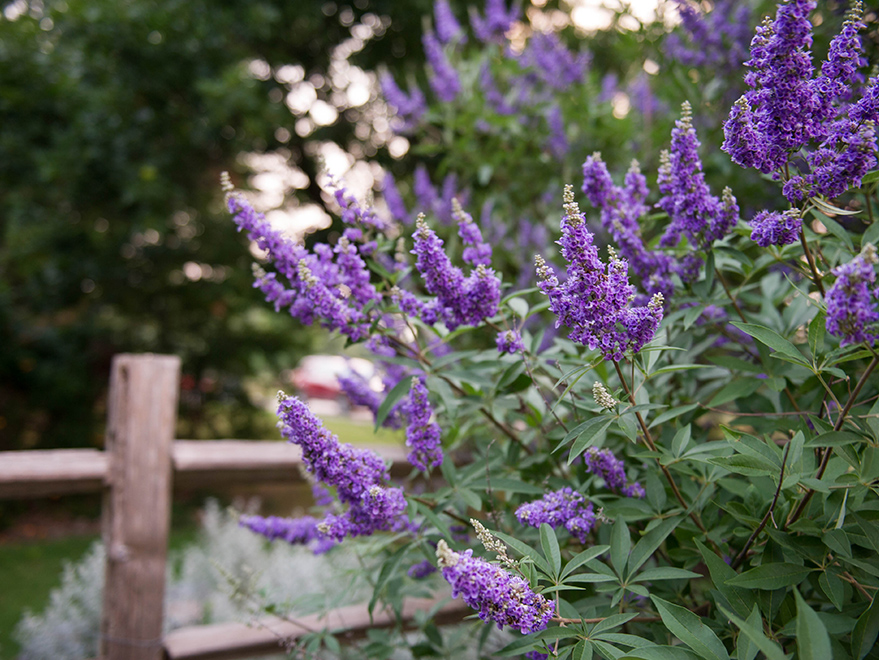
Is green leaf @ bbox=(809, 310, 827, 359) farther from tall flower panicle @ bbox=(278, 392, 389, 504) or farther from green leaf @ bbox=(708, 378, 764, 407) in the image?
tall flower panicle @ bbox=(278, 392, 389, 504)

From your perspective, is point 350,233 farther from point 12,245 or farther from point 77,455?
point 12,245

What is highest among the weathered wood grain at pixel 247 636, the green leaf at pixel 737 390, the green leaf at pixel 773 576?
the green leaf at pixel 737 390

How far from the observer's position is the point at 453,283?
1.17 metres

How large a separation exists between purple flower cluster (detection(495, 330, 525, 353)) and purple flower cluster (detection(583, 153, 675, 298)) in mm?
331

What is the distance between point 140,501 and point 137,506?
0.9 inches

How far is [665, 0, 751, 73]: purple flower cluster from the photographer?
2275mm

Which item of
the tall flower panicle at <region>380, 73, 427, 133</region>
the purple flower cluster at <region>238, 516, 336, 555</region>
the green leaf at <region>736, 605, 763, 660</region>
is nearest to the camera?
the green leaf at <region>736, 605, 763, 660</region>

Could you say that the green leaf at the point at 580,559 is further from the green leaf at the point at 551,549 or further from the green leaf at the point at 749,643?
the green leaf at the point at 749,643

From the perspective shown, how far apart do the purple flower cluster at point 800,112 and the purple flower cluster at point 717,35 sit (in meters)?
1.48

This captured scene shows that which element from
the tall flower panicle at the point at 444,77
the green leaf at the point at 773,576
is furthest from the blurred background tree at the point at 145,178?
the green leaf at the point at 773,576

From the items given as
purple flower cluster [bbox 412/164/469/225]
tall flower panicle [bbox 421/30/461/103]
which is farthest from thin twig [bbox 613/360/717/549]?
tall flower panicle [bbox 421/30/461/103]

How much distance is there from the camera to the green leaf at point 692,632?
84 centimetres

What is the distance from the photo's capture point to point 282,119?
4.90m

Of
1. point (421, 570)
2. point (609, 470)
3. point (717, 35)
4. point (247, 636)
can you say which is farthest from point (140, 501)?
point (717, 35)
